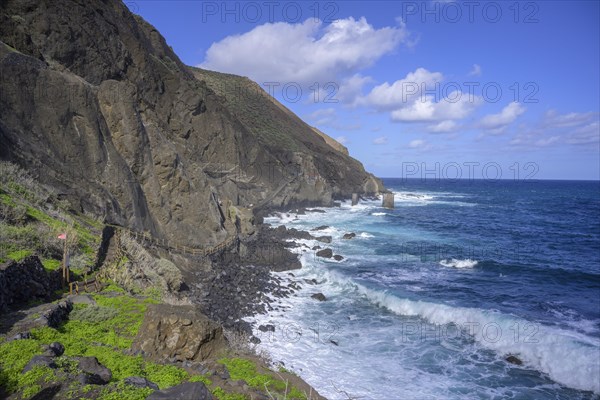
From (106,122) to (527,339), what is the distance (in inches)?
1094

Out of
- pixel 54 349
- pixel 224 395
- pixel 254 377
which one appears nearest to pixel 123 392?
pixel 224 395

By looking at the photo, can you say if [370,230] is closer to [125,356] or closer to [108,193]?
[108,193]

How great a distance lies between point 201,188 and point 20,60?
1360cm

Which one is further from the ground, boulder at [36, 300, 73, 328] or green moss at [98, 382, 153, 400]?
boulder at [36, 300, 73, 328]

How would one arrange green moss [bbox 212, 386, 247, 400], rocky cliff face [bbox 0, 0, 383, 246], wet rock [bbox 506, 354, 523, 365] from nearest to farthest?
green moss [bbox 212, 386, 247, 400]
wet rock [bbox 506, 354, 523, 365]
rocky cliff face [bbox 0, 0, 383, 246]

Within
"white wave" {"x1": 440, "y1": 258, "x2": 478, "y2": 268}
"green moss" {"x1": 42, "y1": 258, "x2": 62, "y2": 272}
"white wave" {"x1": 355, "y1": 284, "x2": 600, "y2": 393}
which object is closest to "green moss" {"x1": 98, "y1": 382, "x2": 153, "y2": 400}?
"green moss" {"x1": 42, "y1": 258, "x2": 62, "y2": 272}

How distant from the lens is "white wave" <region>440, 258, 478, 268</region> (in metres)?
31.5

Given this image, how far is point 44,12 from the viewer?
2842cm

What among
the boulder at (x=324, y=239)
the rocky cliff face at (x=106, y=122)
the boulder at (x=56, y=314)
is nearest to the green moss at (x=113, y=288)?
the boulder at (x=56, y=314)

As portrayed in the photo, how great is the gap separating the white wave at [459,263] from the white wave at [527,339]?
36.2ft

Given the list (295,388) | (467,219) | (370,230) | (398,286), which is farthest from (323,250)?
(467,219)

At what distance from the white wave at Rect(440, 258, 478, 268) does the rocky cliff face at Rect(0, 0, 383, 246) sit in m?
18.5

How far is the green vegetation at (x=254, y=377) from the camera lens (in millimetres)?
9047

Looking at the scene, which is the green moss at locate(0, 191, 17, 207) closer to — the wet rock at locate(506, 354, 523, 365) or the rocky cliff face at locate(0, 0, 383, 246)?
the rocky cliff face at locate(0, 0, 383, 246)
